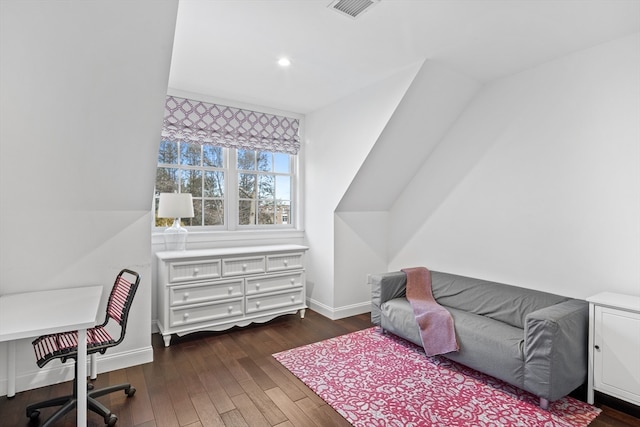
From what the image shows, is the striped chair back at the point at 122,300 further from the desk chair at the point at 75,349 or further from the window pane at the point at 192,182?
the window pane at the point at 192,182

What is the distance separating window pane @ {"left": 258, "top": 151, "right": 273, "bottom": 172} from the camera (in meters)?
4.36

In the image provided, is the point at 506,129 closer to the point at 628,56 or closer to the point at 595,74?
the point at 595,74

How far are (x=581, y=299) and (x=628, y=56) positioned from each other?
181 cm

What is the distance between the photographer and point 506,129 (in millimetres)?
3174

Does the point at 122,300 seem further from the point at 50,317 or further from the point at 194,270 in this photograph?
the point at 194,270

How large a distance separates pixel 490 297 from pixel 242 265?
93.7 inches

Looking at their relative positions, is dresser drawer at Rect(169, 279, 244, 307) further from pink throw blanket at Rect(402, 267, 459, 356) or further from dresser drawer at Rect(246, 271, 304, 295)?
pink throw blanket at Rect(402, 267, 459, 356)

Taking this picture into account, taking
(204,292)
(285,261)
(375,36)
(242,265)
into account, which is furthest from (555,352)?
(204,292)

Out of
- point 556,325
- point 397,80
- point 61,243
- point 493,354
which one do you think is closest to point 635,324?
point 556,325

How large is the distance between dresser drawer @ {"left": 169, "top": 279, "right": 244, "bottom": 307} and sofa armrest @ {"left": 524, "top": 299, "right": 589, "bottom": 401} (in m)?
2.55

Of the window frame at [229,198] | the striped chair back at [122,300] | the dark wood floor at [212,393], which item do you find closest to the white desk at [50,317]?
the striped chair back at [122,300]

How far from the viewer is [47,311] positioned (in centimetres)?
199

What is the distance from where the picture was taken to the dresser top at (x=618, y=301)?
214 cm

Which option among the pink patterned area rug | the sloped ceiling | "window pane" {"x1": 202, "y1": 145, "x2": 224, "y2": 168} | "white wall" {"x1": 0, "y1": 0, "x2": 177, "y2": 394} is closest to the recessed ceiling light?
the sloped ceiling
